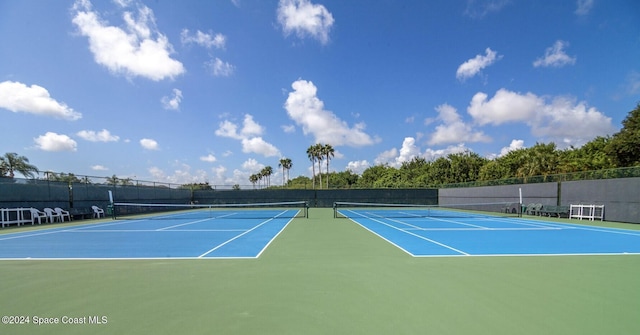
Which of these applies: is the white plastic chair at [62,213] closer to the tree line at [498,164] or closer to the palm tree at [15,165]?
the tree line at [498,164]

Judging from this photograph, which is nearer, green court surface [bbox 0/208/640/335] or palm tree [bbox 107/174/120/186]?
green court surface [bbox 0/208/640/335]

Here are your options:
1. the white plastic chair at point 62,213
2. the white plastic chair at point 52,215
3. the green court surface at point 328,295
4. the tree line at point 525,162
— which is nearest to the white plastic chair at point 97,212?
the white plastic chair at point 62,213

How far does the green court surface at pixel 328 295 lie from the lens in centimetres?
384

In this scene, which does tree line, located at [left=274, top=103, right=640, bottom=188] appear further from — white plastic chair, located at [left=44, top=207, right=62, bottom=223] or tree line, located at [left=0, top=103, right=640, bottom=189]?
white plastic chair, located at [left=44, top=207, right=62, bottom=223]

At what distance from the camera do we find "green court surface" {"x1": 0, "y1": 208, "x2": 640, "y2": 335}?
3.84 meters

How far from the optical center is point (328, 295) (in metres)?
4.95

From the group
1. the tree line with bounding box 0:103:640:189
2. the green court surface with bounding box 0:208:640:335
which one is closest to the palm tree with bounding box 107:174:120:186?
the tree line with bounding box 0:103:640:189

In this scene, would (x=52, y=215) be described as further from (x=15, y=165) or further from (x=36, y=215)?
(x=15, y=165)

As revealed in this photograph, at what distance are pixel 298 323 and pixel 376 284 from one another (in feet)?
6.59

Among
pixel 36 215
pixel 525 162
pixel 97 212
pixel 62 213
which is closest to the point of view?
pixel 36 215

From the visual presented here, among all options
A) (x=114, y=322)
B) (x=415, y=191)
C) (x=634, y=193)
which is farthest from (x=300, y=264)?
(x=415, y=191)

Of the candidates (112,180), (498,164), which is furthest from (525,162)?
(112,180)

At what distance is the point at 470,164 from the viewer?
58.3 m

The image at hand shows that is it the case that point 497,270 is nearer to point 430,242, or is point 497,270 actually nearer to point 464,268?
point 464,268
